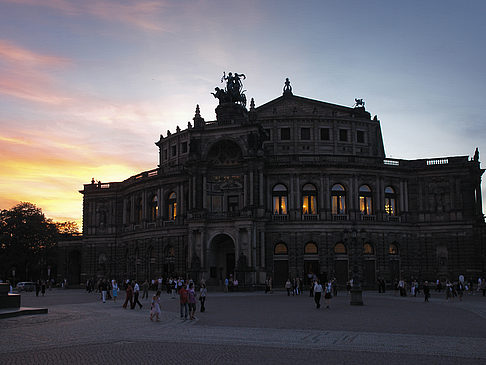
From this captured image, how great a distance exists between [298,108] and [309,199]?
1675 centimetres

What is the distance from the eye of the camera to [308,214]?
66750 mm

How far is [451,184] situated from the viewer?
6800 centimetres

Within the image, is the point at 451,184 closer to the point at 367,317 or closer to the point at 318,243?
the point at 318,243

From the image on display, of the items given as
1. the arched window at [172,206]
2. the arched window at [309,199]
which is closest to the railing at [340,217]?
the arched window at [309,199]

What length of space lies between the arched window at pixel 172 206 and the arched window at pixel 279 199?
14125 mm

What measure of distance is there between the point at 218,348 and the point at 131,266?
62348mm

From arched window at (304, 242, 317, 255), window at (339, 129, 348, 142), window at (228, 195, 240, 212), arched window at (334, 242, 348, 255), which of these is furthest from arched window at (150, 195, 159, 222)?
window at (339, 129, 348, 142)

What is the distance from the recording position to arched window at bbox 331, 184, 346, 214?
6744 centimetres

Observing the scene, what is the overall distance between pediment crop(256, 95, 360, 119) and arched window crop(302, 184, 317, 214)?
46.8 ft

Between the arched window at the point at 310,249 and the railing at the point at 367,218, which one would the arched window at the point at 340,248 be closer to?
the arched window at the point at 310,249

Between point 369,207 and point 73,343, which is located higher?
point 369,207

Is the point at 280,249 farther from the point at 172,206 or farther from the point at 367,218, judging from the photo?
the point at 172,206

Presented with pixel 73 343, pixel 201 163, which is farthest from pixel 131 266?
pixel 73 343

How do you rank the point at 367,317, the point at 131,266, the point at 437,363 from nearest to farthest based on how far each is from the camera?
1. the point at 437,363
2. the point at 367,317
3. the point at 131,266
